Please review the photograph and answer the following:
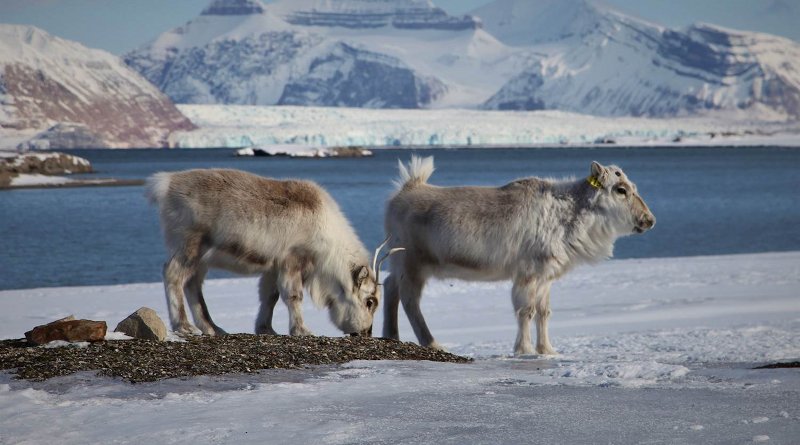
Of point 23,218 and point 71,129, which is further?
point 71,129

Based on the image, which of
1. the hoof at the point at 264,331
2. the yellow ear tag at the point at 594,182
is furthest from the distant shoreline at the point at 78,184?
the yellow ear tag at the point at 594,182

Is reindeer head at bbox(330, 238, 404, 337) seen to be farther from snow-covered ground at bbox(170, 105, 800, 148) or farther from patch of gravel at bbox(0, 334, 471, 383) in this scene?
snow-covered ground at bbox(170, 105, 800, 148)

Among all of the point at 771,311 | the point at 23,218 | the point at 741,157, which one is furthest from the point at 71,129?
the point at 771,311

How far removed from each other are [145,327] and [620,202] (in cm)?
459

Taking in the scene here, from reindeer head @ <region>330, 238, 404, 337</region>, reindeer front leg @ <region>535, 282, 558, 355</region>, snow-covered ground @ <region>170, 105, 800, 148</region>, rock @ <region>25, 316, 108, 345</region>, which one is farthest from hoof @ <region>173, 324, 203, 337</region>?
snow-covered ground @ <region>170, 105, 800, 148</region>

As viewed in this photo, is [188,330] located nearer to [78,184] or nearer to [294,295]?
[294,295]

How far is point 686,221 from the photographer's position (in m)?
46.3

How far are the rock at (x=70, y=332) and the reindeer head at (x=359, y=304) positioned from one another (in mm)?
2255

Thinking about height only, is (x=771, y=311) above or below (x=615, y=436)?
below

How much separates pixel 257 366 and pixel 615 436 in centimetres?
305

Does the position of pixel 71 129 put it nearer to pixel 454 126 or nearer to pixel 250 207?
pixel 454 126

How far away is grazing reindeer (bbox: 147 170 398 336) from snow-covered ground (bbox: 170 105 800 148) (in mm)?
130839

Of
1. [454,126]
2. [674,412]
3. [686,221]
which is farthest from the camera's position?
[454,126]

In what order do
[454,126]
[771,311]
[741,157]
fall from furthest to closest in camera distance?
[454,126] → [741,157] → [771,311]
